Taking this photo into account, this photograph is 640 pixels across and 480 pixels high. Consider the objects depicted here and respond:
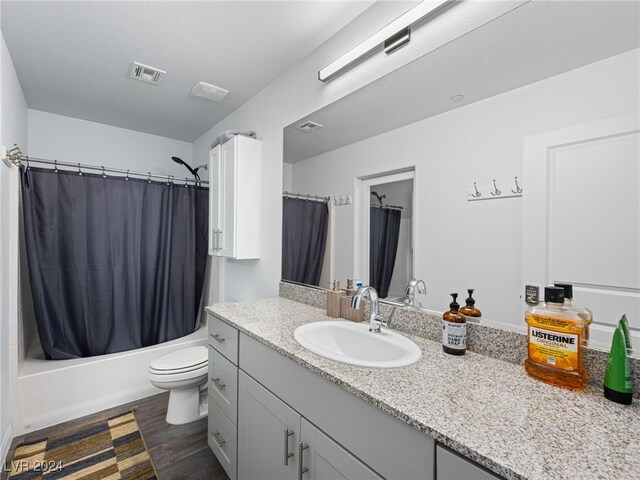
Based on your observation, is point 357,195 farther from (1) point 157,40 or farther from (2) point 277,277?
(1) point 157,40

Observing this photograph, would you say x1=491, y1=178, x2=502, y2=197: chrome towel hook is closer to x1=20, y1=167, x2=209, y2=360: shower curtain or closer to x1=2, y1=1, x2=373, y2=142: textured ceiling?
x1=2, y1=1, x2=373, y2=142: textured ceiling

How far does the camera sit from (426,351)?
3.38ft

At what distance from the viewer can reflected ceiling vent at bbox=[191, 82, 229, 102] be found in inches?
85.6

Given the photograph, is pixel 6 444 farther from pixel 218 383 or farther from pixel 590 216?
pixel 590 216

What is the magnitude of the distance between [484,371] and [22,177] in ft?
9.63

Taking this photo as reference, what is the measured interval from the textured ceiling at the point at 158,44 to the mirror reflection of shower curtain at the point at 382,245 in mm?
1031

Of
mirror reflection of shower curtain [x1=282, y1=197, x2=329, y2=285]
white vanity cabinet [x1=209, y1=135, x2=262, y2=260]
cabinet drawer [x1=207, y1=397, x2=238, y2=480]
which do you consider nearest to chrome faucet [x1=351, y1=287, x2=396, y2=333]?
mirror reflection of shower curtain [x1=282, y1=197, x2=329, y2=285]

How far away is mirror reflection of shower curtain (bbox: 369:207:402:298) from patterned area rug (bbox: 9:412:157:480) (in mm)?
1541

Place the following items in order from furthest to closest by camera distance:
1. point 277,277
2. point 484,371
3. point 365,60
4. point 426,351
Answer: point 277,277
point 365,60
point 426,351
point 484,371

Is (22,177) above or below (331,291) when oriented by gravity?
above

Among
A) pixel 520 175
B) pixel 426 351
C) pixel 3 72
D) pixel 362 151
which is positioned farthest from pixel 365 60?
pixel 3 72

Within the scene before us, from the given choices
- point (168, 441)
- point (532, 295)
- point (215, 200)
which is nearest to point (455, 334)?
point (532, 295)

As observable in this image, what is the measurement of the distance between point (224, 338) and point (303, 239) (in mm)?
729

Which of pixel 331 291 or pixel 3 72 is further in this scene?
pixel 3 72
